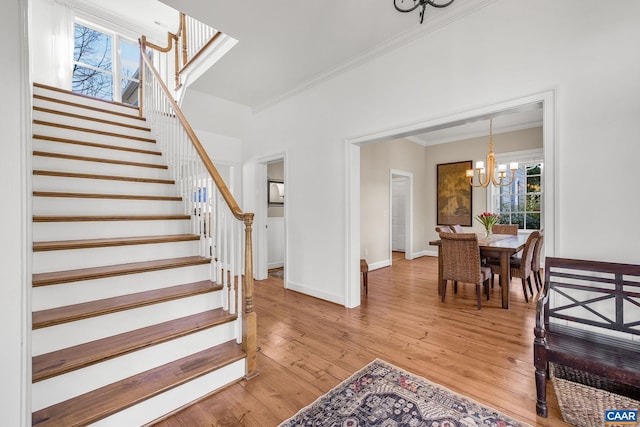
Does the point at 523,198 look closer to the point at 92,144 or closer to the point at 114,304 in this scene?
the point at 114,304

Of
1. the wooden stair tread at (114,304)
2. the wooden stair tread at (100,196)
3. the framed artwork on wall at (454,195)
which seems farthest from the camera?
the framed artwork on wall at (454,195)

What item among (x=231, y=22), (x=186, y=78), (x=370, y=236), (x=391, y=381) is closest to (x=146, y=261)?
(x=391, y=381)

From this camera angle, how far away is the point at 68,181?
2.43 m

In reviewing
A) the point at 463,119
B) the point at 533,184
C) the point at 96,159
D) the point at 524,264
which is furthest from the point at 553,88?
the point at 533,184

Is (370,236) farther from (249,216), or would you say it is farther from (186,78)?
(186,78)

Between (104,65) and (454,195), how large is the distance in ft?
25.6

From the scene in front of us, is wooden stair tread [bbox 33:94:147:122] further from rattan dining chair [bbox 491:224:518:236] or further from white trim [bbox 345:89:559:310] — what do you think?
rattan dining chair [bbox 491:224:518:236]

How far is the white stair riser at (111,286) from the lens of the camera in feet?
5.54

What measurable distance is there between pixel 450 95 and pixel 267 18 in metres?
1.87

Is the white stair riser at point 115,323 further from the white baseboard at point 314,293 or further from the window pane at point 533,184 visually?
the window pane at point 533,184

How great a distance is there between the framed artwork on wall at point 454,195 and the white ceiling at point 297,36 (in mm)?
3838

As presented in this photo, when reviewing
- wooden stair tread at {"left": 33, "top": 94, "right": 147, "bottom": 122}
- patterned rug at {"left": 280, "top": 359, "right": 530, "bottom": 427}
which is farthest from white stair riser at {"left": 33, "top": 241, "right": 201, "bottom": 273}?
wooden stair tread at {"left": 33, "top": 94, "right": 147, "bottom": 122}

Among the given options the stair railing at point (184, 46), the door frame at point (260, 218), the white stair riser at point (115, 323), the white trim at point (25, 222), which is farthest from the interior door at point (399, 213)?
the white trim at point (25, 222)

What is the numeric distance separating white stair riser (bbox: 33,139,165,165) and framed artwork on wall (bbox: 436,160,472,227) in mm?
6040
